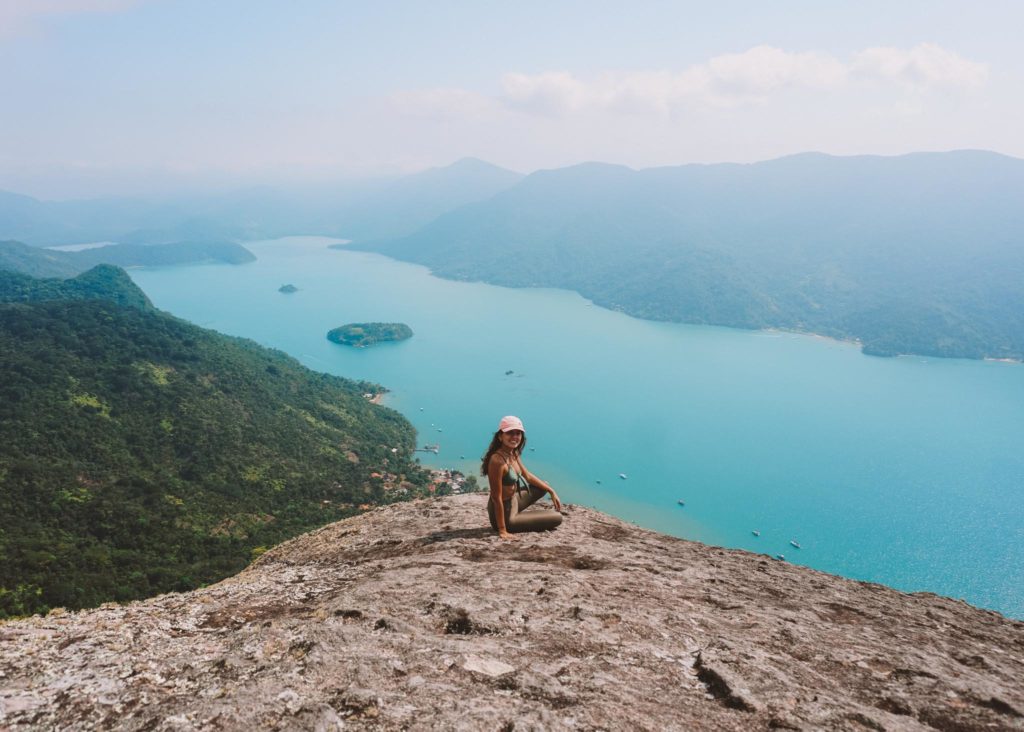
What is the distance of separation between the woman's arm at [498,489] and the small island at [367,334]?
440 ft

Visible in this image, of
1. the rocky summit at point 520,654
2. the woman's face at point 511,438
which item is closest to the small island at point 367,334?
the woman's face at point 511,438

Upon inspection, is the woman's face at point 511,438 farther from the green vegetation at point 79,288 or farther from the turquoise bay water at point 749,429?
the green vegetation at point 79,288

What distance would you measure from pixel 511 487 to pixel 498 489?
1.12 feet

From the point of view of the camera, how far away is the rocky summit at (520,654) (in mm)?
3484

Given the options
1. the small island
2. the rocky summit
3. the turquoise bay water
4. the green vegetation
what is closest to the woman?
the rocky summit

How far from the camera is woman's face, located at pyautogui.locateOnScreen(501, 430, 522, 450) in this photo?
21.2 feet

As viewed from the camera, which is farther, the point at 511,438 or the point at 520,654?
the point at 511,438

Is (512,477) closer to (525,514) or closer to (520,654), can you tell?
(525,514)

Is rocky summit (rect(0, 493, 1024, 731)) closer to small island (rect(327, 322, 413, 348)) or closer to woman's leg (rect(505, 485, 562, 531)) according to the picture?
woman's leg (rect(505, 485, 562, 531))

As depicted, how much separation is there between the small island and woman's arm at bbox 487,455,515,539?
134 meters

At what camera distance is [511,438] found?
648 centimetres

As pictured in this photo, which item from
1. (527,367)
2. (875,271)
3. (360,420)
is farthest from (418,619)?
(875,271)

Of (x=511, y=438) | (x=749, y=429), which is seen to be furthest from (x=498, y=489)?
Answer: (x=749, y=429)

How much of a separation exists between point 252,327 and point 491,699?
544 feet
